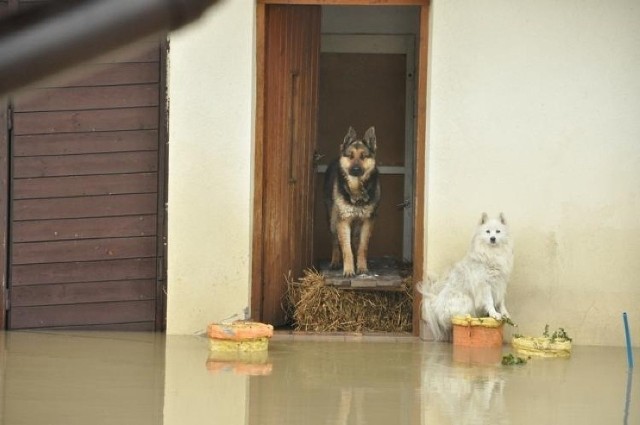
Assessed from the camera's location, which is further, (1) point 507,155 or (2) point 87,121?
(2) point 87,121

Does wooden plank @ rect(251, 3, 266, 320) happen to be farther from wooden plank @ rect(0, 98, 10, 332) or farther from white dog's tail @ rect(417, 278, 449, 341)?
wooden plank @ rect(0, 98, 10, 332)

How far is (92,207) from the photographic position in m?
8.11

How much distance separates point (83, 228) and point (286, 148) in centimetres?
168

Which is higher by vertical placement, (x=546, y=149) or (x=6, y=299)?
(x=546, y=149)

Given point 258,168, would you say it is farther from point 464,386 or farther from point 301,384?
point 464,386

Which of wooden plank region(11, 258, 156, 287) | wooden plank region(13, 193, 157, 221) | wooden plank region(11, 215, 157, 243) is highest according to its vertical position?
wooden plank region(13, 193, 157, 221)

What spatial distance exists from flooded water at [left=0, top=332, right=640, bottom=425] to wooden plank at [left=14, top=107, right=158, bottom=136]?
5.01 ft

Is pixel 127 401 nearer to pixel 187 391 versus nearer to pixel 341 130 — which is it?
pixel 187 391

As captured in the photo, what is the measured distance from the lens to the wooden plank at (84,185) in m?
8.05

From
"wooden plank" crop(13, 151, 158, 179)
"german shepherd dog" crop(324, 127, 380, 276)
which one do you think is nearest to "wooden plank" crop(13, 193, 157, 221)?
"wooden plank" crop(13, 151, 158, 179)

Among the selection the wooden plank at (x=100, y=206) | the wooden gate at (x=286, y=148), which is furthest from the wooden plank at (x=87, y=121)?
the wooden gate at (x=286, y=148)

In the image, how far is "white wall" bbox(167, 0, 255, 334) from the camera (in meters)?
7.78

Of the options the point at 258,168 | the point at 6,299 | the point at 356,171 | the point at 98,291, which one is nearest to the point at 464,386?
the point at 258,168

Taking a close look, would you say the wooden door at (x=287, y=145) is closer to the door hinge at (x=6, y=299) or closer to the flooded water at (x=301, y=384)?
the flooded water at (x=301, y=384)
